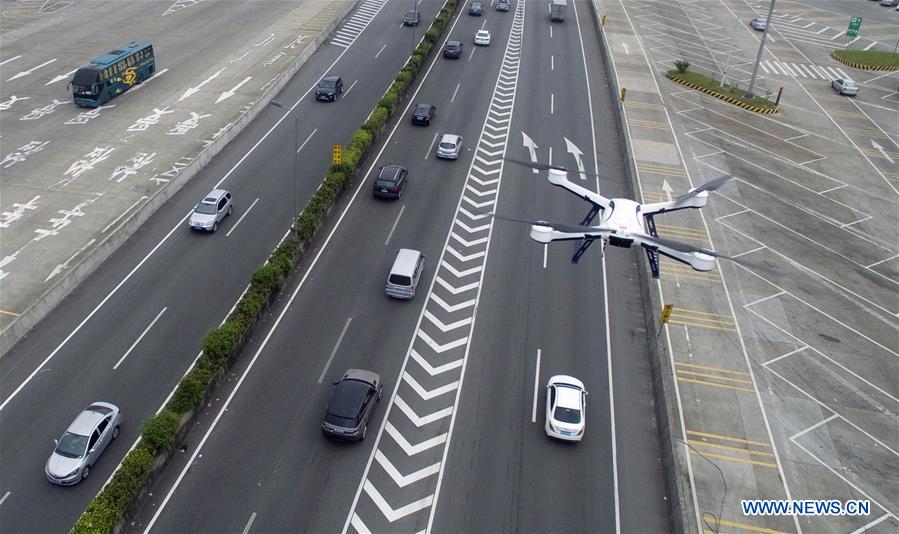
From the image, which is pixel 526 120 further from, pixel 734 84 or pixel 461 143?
pixel 734 84

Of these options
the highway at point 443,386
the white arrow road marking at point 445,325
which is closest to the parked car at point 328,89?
the highway at point 443,386

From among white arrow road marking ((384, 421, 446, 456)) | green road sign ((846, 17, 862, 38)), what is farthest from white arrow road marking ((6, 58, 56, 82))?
green road sign ((846, 17, 862, 38))

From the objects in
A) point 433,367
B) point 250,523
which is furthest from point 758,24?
point 250,523

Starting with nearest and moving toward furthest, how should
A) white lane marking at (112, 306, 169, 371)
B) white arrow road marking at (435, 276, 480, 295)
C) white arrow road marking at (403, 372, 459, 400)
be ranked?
white arrow road marking at (403, 372, 459, 400) → white lane marking at (112, 306, 169, 371) → white arrow road marking at (435, 276, 480, 295)

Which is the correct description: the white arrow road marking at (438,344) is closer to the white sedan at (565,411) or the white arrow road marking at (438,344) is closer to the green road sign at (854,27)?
the white sedan at (565,411)

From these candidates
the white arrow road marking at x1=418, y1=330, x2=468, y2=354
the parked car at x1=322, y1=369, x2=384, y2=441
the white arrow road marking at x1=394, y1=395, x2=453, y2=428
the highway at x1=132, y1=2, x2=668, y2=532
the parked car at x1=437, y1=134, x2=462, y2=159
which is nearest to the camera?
the highway at x1=132, y1=2, x2=668, y2=532

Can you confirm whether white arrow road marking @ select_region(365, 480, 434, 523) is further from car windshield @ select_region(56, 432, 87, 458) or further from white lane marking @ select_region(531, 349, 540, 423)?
car windshield @ select_region(56, 432, 87, 458)

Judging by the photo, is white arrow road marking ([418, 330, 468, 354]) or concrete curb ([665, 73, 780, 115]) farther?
concrete curb ([665, 73, 780, 115])
